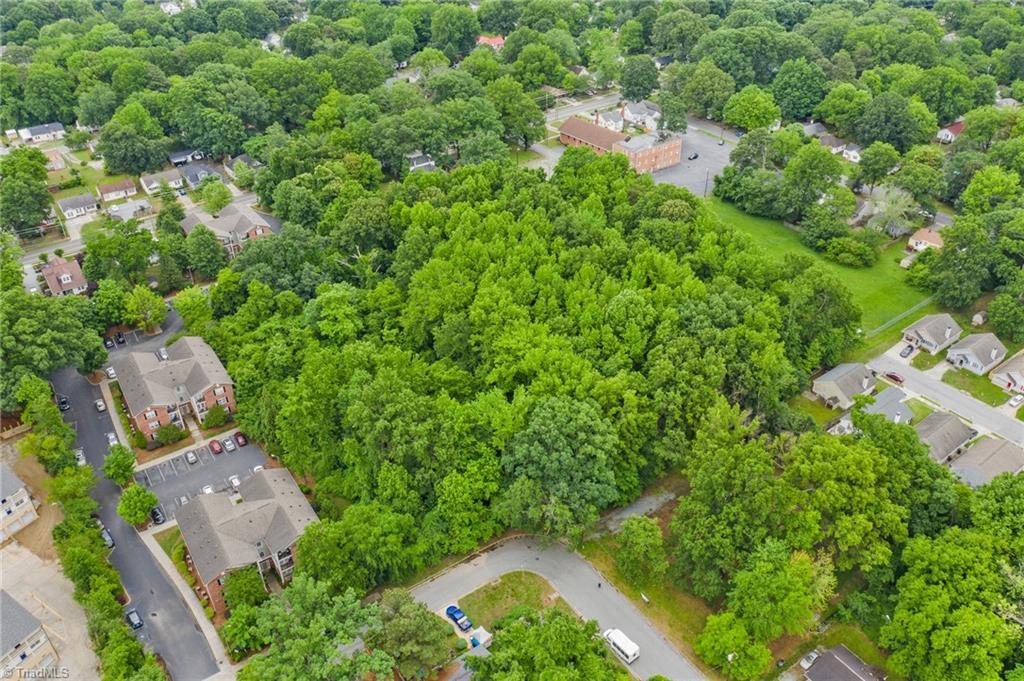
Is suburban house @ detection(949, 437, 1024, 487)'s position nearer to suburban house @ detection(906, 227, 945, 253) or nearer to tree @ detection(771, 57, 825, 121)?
suburban house @ detection(906, 227, 945, 253)

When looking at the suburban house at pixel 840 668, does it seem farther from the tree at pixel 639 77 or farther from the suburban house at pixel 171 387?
the tree at pixel 639 77

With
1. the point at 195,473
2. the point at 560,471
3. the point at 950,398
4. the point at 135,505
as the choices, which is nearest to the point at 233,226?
the point at 195,473

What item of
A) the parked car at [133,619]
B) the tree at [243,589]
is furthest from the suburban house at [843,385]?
the parked car at [133,619]

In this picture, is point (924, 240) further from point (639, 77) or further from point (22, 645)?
point (22, 645)

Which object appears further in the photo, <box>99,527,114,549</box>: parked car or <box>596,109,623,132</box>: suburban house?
<box>596,109,623,132</box>: suburban house

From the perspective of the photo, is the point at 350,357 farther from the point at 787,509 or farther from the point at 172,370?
the point at 787,509

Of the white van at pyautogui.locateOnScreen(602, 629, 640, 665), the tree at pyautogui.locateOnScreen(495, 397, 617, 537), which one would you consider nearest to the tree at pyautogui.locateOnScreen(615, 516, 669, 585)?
the tree at pyautogui.locateOnScreen(495, 397, 617, 537)
